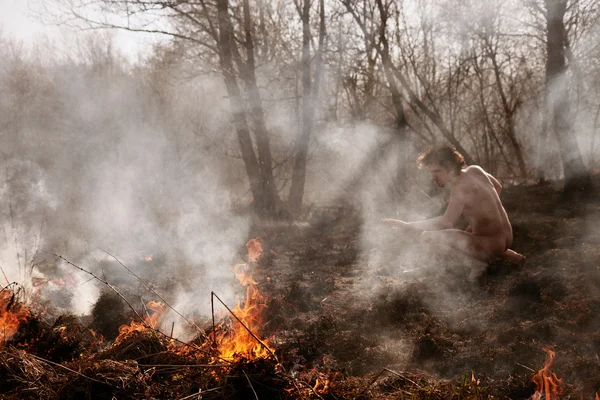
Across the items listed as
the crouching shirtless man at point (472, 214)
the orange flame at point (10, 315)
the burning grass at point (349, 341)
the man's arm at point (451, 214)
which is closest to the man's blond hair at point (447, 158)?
the crouching shirtless man at point (472, 214)

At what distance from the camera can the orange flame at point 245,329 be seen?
3.13 m

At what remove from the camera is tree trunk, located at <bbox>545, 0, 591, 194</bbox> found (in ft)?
23.3

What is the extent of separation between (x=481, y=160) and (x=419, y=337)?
9.81m

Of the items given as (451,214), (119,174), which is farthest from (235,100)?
(119,174)

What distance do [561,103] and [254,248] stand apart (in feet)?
19.4

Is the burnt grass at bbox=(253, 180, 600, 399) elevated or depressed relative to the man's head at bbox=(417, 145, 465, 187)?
depressed

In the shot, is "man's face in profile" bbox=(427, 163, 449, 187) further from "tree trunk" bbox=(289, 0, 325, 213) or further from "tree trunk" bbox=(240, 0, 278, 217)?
"tree trunk" bbox=(289, 0, 325, 213)

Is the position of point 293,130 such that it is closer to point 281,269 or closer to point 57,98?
point 281,269

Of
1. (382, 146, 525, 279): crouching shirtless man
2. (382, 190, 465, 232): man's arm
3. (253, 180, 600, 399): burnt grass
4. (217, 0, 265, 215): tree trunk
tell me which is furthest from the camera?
(217, 0, 265, 215): tree trunk

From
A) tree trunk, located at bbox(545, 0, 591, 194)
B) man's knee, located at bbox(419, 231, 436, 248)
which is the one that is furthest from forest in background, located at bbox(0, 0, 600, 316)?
man's knee, located at bbox(419, 231, 436, 248)

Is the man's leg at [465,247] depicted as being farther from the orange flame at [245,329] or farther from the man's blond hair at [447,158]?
the orange flame at [245,329]

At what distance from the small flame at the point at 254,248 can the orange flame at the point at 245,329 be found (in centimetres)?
52

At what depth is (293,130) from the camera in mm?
11203

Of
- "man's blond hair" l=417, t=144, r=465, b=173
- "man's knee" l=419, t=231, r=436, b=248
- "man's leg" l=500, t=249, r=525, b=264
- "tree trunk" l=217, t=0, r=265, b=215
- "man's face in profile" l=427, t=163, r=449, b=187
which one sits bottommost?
"man's leg" l=500, t=249, r=525, b=264
